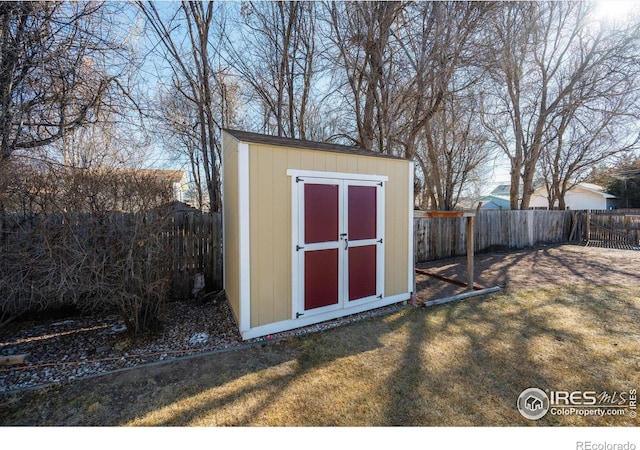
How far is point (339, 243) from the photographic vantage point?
3.80 meters

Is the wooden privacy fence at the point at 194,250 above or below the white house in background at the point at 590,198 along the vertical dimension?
below

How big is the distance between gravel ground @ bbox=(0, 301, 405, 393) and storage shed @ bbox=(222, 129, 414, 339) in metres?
0.31

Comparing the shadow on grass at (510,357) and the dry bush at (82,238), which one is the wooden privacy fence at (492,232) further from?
the dry bush at (82,238)

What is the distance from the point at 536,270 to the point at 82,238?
8882mm

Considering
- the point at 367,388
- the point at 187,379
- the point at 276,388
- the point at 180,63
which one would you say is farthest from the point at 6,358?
the point at 180,63

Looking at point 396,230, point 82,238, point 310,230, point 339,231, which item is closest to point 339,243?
point 339,231

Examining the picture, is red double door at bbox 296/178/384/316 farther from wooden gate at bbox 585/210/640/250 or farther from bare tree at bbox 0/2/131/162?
wooden gate at bbox 585/210/640/250

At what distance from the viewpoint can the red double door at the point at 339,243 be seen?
355cm

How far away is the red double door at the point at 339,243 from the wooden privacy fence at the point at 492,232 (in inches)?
146

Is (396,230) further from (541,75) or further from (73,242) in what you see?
(541,75)

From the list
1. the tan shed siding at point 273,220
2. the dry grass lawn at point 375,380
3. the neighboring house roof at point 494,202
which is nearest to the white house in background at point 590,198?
the neighboring house roof at point 494,202

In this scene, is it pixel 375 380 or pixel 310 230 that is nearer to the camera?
pixel 375 380

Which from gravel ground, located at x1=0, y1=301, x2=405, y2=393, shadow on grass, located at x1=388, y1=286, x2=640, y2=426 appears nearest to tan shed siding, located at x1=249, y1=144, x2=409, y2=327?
gravel ground, located at x1=0, y1=301, x2=405, y2=393
